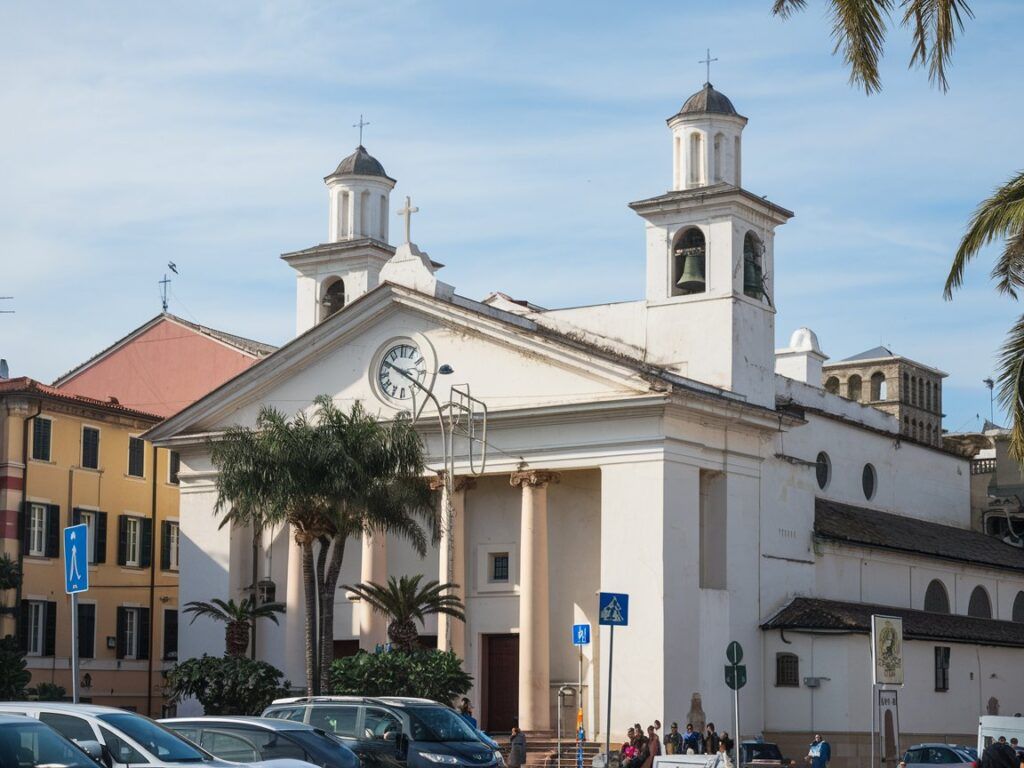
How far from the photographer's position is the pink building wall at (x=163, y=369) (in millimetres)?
61688

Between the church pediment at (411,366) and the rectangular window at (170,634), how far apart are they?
9188 mm

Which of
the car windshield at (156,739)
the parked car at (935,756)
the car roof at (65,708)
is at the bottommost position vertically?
the parked car at (935,756)

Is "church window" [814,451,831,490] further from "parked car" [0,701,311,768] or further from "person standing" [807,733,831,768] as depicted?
"parked car" [0,701,311,768]

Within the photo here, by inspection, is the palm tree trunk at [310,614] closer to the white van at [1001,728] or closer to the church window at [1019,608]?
the white van at [1001,728]

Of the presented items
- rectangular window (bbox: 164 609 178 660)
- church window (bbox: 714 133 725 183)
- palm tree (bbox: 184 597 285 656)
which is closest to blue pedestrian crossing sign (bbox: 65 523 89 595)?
palm tree (bbox: 184 597 285 656)

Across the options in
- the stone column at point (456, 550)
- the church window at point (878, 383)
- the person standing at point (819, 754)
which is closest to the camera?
the person standing at point (819, 754)

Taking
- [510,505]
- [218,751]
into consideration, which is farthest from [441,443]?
[218,751]

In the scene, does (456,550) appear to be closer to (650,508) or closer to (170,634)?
(650,508)

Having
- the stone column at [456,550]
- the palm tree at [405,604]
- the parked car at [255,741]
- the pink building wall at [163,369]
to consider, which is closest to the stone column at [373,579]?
the stone column at [456,550]

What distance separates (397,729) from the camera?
26.2m

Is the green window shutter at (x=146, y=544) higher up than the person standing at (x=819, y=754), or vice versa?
the green window shutter at (x=146, y=544)

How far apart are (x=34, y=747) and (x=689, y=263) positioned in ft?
104

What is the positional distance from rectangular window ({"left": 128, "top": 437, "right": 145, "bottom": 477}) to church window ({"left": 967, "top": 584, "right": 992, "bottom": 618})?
26567mm

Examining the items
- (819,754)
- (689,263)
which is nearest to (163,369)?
(689,263)
